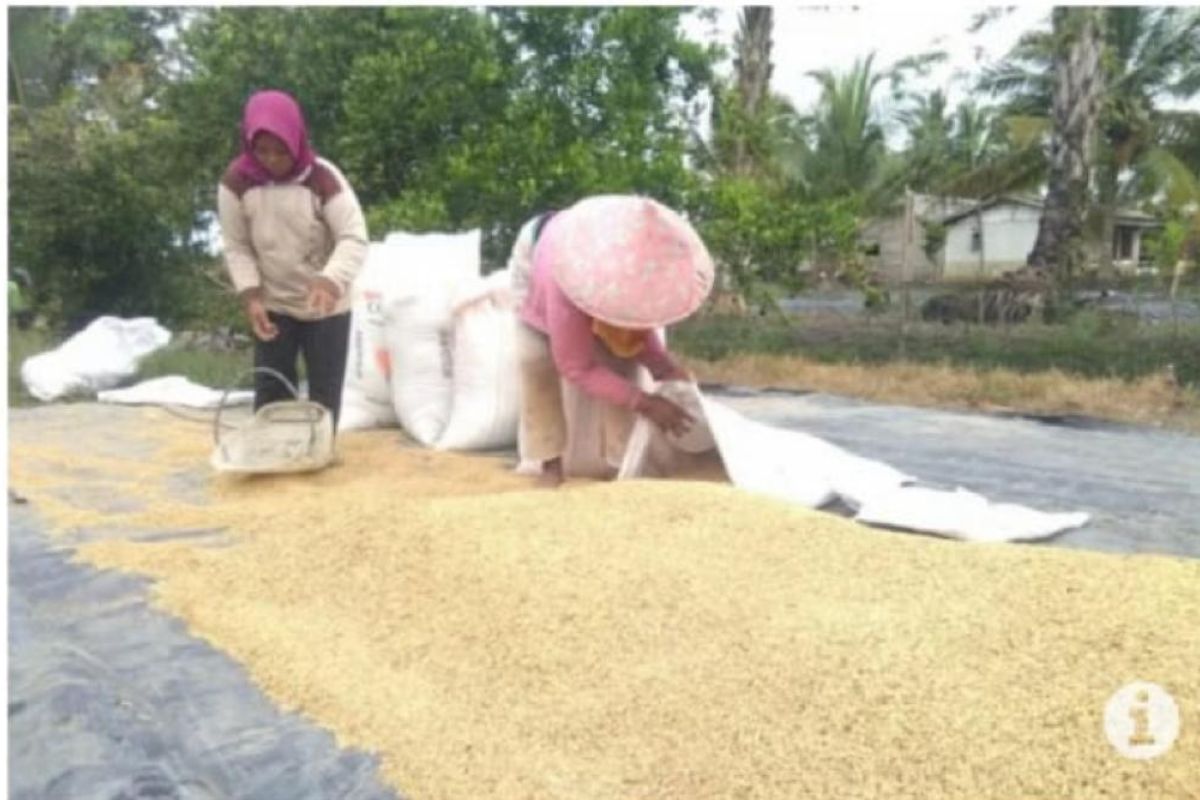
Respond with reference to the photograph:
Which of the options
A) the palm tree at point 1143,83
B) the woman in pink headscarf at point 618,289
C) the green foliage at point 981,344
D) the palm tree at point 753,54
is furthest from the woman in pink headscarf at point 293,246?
the palm tree at point 1143,83

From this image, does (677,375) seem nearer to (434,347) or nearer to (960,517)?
(960,517)

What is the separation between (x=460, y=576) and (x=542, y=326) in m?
0.98

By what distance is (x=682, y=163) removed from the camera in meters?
5.23

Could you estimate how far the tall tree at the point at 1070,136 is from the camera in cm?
675

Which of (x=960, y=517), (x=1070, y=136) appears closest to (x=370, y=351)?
(x=960, y=517)

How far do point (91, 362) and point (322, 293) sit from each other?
3.16m

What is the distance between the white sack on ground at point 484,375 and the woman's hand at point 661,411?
85 centimetres

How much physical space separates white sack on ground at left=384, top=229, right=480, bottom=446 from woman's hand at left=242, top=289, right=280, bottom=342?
47 centimetres

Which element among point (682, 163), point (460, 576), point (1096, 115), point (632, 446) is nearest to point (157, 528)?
point (460, 576)

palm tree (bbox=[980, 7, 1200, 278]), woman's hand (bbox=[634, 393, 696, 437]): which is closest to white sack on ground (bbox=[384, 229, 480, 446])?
woman's hand (bbox=[634, 393, 696, 437])

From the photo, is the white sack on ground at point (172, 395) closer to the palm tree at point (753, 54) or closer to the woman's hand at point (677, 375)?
the woman's hand at point (677, 375)

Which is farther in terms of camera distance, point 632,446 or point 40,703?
point 632,446

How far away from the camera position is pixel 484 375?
128 inches

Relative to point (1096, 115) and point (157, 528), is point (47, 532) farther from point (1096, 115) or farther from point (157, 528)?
point (1096, 115)
